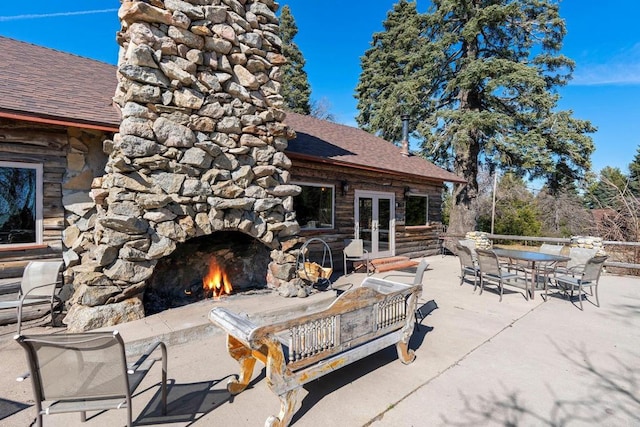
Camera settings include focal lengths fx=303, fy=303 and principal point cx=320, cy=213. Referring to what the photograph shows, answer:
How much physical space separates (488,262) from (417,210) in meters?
5.26

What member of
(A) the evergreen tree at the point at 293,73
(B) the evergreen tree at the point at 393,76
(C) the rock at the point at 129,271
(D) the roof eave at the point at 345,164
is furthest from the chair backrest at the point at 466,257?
(A) the evergreen tree at the point at 293,73

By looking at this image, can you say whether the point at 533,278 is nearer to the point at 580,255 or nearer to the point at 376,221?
the point at 580,255

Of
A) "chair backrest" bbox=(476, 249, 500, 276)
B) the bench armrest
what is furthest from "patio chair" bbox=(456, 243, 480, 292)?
the bench armrest

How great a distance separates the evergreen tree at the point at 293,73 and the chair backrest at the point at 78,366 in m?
21.1

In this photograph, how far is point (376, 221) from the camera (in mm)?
9391

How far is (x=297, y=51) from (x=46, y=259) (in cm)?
2125

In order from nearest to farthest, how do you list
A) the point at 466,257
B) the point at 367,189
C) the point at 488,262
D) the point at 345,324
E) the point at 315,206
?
the point at 345,324
the point at 488,262
the point at 466,257
the point at 315,206
the point at 367,189

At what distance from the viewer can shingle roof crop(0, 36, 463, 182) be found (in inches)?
168

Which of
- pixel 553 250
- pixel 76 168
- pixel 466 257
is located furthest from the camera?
pixel 553 250

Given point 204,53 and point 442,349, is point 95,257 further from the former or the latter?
point 442,349

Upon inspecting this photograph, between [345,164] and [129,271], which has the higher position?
[345,164]

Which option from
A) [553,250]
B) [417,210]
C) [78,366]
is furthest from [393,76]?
[78,366]

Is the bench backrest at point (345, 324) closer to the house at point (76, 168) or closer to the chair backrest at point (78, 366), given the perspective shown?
the chair backrest at point (78, 366)

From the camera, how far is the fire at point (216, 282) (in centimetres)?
545
